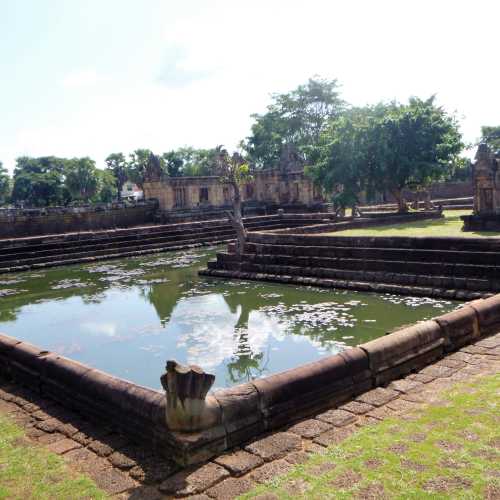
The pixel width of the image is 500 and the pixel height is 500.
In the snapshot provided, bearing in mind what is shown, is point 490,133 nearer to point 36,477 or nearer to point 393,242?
point 393,242

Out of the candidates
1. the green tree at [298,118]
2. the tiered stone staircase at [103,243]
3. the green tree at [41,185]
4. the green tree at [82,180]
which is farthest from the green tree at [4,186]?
the tiered stone staircase at [103,243]

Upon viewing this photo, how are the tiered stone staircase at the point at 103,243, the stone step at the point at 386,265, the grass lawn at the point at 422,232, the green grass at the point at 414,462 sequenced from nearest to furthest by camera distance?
the green grass at the point at 414,462 → the stone step at the point at 386,265 → the grass lawn at the point at 422,232 → the tiered stone staircase at the point at 103,243

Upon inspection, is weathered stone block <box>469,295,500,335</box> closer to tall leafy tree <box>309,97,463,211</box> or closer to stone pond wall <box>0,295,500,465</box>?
stone pond wall <box>0,295,500,465</box>

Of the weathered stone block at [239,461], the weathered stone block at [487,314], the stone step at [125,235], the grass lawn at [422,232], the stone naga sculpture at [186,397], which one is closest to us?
the weathered stone block at [239,461]

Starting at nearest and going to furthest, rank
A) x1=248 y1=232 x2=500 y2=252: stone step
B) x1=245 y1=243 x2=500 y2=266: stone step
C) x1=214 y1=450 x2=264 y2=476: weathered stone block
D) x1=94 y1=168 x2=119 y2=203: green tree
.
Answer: x1=214 y1=450 x2=264 y2=476: weathered stone block, x1=245 y1=243 x2=500 y2=266: stone step, x1=248 y1=232 x2=500 y2=252: stone step, x1=94 y1=168 x2=119 y2=203: green tree

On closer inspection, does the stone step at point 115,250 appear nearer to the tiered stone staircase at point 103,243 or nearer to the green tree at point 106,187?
the tiered stone staircase at point 103,243

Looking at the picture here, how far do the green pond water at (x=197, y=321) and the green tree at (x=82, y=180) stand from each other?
137 feet

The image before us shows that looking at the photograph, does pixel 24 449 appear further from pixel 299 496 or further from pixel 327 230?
pixel 327 230

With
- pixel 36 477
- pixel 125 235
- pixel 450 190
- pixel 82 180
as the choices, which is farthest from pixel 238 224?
pixel 82 180

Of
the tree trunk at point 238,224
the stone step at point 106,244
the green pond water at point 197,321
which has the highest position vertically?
the tree trunk at point 238,224

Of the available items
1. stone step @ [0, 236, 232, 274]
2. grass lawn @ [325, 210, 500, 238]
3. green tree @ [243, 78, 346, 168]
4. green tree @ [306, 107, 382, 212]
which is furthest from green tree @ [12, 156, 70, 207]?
grass lawn @ [325, 210, 500, 238]

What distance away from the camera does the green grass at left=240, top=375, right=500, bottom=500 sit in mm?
3502

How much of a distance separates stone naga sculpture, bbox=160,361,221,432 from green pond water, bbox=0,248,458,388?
2364 millimetres

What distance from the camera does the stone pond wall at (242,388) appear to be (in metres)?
4.36
